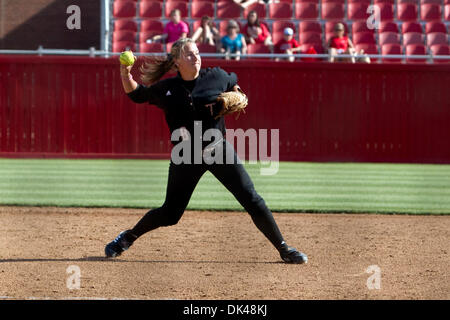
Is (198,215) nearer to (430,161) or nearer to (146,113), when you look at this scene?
(146,113)

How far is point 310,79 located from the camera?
1764cm

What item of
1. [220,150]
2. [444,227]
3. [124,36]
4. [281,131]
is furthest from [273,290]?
[124,36]

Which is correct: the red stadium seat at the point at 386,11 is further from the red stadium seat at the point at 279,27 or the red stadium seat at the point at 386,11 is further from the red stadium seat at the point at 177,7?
the red stadium seat at the point at 177,7

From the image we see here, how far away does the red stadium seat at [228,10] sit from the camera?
20344 mm

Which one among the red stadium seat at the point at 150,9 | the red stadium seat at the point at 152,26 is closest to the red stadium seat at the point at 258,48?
the red stadium seat at the point at 152,26

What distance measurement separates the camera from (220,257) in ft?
25.2

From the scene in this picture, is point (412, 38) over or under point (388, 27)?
under

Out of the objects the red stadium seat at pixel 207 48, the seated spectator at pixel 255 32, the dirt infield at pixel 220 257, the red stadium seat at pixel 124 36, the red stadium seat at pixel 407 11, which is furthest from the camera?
the red stadium seat at pixel 407 11

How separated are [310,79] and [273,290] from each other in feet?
39.0

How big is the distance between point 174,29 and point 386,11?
5.55 metres

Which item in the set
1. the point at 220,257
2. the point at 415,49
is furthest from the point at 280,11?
the point at 220,257

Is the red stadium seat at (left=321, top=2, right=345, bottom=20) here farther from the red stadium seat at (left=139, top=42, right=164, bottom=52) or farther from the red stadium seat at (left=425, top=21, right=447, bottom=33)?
the red stadium seat at (left=139, top=42, right=164, bottom=52)

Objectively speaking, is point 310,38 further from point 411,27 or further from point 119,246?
point 119,246

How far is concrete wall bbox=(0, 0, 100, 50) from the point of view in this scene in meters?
20.5
